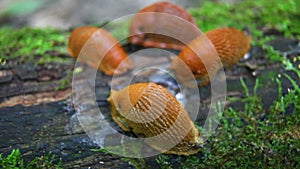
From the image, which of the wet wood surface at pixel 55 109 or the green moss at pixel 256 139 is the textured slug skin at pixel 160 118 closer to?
the green moss at pixel 256 139

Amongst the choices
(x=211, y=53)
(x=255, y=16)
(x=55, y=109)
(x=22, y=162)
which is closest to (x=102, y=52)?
(x=55, y=109)

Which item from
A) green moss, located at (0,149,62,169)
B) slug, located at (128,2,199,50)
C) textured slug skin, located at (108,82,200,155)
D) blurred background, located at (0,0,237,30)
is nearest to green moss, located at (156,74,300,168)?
textured slug skin, located at (108,82,200,155)

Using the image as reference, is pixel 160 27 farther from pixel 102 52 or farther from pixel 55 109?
pixel 55 109

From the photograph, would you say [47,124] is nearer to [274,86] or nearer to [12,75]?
[12,75]

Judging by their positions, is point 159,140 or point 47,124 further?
point 47,124

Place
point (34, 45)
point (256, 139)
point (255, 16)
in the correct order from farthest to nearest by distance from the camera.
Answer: point (255, 16) → point (34, 45) → point (256, 139)

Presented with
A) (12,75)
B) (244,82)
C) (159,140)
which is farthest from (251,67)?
(12,75)

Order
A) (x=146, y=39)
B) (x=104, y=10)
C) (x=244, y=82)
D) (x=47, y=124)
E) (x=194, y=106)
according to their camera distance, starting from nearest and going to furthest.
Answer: (x=47, y=124), (x=194, y=106), (x=244, y=82), (x=146, y=39), (x=104, y=10)
